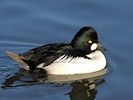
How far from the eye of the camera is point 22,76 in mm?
9727

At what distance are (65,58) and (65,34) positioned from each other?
1.37m

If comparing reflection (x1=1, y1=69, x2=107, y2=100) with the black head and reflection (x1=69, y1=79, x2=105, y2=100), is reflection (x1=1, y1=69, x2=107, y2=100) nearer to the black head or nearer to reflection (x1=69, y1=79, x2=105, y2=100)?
reflection (x1=69, y1=79, x2=105, y2=100)

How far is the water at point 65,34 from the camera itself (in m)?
9.16

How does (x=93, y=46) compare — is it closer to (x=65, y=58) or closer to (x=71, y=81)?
(x=65, y=58)

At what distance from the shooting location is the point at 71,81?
963 centimetres

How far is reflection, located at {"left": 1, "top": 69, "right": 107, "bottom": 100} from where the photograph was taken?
9258mm

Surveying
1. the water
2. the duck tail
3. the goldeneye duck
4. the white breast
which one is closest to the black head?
the goldeneye duck

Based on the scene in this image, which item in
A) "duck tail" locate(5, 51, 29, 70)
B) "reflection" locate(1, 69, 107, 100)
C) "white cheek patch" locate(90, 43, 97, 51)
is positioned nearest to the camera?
"reflection" locate(1, 69, 107, 100)

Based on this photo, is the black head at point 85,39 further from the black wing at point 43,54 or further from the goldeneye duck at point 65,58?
the black wing at point 43,54

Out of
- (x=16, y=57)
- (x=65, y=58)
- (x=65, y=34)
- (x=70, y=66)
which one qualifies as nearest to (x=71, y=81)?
(x=70, y=66)

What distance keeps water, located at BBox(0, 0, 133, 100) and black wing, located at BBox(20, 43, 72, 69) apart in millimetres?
282

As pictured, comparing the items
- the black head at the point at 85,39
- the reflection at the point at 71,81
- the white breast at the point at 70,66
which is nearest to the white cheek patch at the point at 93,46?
the black head at the point at 85,39

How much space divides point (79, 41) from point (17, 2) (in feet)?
8.77

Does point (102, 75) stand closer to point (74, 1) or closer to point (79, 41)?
point (79, 41)
